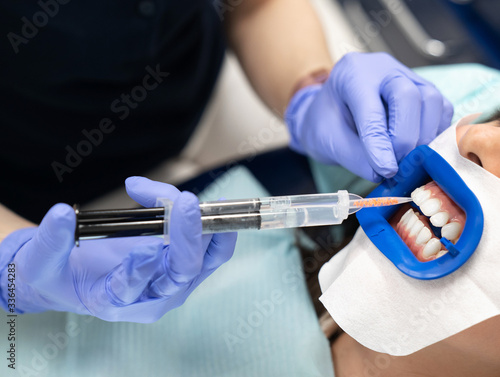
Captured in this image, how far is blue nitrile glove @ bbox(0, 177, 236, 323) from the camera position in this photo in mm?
829

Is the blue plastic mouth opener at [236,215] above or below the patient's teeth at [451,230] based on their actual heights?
above

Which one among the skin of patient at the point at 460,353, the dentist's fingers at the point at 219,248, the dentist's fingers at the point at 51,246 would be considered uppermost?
the dentist's fingers at the point at 51,246

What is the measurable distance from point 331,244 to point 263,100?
0.61m

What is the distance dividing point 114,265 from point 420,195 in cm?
59

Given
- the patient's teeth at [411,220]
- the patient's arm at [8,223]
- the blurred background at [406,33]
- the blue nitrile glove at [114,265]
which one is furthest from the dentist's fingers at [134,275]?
the blurred background at [406,33]

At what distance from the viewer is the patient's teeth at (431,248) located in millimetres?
914

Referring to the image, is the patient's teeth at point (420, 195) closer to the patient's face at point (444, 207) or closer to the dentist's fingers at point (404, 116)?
the patient's face at point (444, 207)

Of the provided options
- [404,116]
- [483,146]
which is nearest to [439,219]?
[483,146]

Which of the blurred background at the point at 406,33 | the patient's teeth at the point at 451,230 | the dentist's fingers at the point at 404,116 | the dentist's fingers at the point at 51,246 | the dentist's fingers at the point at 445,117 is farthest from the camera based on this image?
the blurred background at the point at 406,33

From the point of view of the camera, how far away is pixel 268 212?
909 millimetres

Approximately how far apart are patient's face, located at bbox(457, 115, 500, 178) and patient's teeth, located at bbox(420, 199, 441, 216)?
10 centimetres

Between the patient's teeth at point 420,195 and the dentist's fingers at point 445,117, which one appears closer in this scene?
the patient's teeth at point 420,195

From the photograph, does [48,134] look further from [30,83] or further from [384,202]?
[384,202]

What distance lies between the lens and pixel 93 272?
947mm
